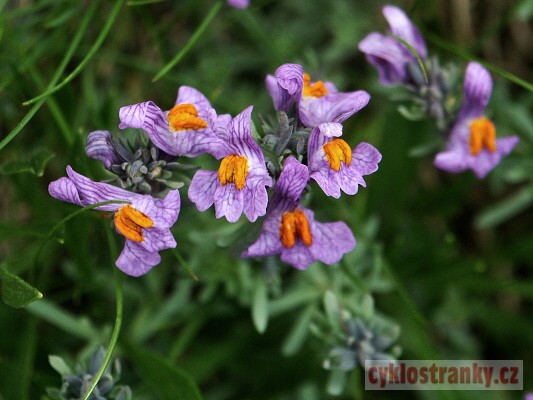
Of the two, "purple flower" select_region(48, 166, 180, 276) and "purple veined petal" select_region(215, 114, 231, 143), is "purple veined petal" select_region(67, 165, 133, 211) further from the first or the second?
"purple veined petal" select_region(215, 114, 231, 143)

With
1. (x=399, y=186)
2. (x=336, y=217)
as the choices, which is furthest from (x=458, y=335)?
(x=336, y=217)

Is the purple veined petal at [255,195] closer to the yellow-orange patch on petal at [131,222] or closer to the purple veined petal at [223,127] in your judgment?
the purple veined petal at [223,127]

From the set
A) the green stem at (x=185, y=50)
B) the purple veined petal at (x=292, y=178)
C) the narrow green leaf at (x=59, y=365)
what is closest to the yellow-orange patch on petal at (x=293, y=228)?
the purple veined petal at (x=292, y=178)

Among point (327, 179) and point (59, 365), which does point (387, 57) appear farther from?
point (59, 365)

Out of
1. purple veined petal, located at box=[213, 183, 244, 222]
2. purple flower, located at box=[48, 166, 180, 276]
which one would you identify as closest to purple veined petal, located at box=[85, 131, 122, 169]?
purple flower, located at box=[48, 166, 180, 276]

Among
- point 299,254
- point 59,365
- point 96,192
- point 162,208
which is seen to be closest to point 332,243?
point 299,254
